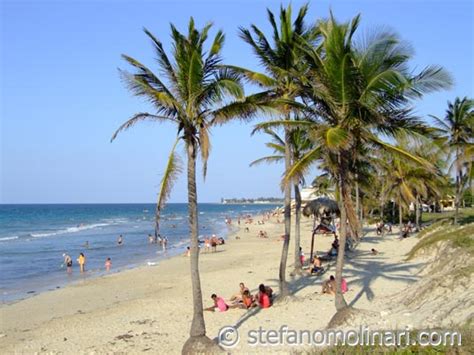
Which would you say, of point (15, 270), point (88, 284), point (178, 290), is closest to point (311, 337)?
point (178, 290)

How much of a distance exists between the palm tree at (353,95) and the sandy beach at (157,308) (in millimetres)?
2818

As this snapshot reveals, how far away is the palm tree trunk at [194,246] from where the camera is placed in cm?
910

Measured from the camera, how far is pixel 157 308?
14.7m

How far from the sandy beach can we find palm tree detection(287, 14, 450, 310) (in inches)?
111

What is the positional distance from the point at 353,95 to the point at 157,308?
9101mm

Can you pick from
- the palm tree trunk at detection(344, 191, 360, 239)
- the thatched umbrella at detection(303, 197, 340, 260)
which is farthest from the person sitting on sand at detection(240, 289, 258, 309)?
the thatched umbrella at detection(303, 197, 340, 260)

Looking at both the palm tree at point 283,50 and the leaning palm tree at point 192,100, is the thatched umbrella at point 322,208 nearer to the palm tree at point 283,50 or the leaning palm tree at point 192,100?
the palm tree at point 283,50

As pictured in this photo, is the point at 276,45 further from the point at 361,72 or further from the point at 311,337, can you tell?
the point at 311,337

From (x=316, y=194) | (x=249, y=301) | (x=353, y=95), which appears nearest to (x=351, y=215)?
(x=353, y=95)

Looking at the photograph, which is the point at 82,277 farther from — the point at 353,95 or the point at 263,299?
the point at 353,95

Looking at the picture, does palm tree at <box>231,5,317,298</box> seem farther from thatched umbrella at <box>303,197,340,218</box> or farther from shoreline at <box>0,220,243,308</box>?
shoreline at <box>0,220,243,308</box>

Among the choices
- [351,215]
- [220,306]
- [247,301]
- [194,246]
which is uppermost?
[351,215]

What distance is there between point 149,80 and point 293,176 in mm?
3586

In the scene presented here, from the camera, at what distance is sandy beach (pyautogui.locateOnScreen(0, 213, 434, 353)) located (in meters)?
11.2
